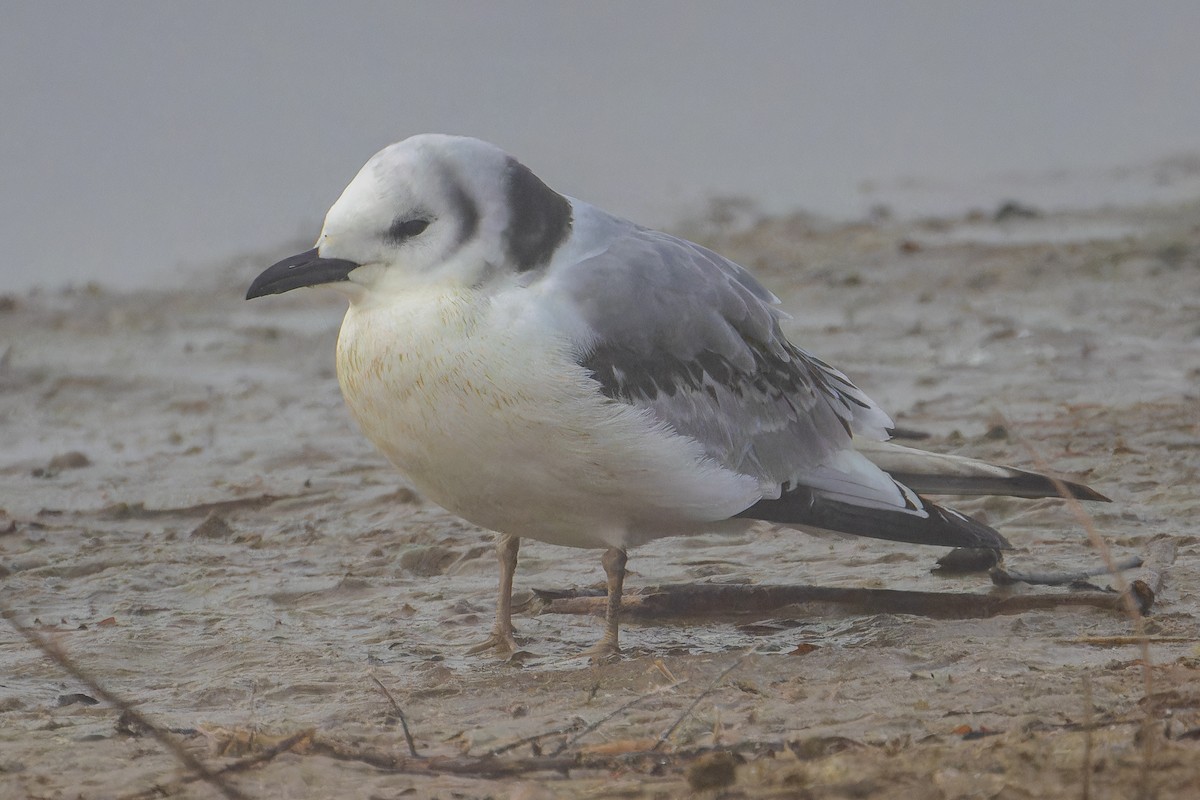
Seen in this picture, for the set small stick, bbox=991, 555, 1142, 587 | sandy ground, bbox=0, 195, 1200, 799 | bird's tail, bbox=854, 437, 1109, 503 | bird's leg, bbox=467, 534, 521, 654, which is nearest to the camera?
sandy ground, bbox=0, 195, 1200, 799

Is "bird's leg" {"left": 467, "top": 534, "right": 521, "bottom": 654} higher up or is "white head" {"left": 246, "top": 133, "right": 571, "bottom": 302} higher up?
"white head" {"left": 246, "top": 133, "right": 571, "bottom": 302}

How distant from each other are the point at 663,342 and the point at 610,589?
2.31ft

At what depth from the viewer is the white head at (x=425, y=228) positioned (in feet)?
14.2

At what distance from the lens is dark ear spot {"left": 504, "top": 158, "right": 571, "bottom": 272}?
4.35m

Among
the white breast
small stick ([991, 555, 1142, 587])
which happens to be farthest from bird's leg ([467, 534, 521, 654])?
small stick ([991, 555, 1142, 587])

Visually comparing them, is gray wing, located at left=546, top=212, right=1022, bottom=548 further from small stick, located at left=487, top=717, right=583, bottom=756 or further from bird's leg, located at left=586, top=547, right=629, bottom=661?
small stick, located at left=487, top=717, right=583, bottom=756

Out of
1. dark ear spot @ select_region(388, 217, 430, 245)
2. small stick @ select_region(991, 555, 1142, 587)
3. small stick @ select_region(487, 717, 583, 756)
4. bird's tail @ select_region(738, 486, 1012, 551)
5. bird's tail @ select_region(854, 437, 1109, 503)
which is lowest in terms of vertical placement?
small stick @ select_region(487, 717, 583, 756)

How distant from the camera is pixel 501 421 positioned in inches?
164

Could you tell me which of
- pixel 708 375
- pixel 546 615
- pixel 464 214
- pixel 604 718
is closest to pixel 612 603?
pixel 546 615

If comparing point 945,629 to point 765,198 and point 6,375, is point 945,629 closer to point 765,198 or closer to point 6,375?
point 6,375

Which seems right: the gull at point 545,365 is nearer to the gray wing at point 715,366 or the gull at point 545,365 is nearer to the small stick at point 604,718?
the gray wing at point 715,366

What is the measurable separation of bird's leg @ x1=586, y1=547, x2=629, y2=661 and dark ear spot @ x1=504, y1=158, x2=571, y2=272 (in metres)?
0.86

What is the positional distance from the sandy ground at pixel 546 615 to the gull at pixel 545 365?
0.37 meters

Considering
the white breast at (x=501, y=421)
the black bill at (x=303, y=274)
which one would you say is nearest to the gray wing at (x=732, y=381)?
the white breast at (x=501, y=421)
